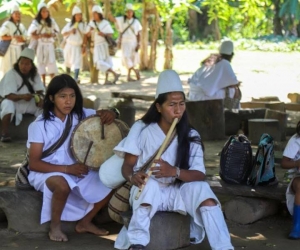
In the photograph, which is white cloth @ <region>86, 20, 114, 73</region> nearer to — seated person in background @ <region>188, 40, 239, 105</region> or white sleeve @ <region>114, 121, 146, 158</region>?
seated person in background @ <region>188, 40, 239, 105</region>

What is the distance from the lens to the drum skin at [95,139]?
576cm

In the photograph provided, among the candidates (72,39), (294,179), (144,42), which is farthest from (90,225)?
(144,42)

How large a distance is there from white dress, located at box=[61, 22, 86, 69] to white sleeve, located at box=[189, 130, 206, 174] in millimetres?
12433

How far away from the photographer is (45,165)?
5.59 meters

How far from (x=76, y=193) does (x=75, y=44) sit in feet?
40.6

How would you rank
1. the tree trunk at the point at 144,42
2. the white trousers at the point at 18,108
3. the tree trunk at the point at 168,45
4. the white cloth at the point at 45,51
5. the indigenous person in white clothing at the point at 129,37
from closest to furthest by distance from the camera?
the white trousers at the point at 18,108
the white cloth at the point at 45,51
the indigenous person in white clothing at the point at 129,37
the tree trunk at the point at 168,45
the tree trunk at the point at 144,42

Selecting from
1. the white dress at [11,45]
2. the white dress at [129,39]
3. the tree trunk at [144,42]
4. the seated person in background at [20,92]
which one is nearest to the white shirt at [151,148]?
the seated person in background at [20,92]

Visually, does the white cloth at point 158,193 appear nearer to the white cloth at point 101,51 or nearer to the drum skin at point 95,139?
the drum skin at point 95,139

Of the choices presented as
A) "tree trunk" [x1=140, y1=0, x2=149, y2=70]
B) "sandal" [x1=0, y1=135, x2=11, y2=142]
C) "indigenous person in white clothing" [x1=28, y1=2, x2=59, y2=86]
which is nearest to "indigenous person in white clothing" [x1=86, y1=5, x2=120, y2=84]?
"indigenous person in white clothing" [x1=28, y1=2, x2=59, y2=86]

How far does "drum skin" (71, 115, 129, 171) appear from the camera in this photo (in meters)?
5.76

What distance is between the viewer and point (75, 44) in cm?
1784

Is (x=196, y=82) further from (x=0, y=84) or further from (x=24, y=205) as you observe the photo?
(x=24, y=205)

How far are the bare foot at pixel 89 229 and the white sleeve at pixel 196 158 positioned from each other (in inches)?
38.7

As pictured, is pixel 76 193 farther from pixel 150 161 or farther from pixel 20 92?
pixel 20 92
